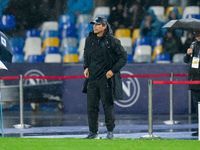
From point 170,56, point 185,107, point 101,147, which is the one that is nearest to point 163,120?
point 185,107

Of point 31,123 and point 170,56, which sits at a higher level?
point 170,56

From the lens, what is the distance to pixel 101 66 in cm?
1095

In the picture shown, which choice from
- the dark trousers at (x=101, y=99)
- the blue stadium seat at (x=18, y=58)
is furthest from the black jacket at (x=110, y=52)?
the blue stadium seat at (x=18, y=58)

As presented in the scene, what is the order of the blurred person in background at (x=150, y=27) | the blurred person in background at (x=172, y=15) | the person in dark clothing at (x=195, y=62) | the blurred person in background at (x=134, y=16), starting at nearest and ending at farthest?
1. the person in dark clothing at (x=195, y=62)
2. the blurred person in background at (x=172, y=15)
3. the blurred person in background at (x=150, y=27)
4. the blurred person in background at (x=134, y=16)

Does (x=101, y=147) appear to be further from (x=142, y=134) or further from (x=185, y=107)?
(x=185, y=107)

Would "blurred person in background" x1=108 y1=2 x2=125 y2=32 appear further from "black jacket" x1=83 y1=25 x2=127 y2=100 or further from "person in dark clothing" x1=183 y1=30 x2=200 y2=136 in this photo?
"black jacket" x1=83 y1=25 x2=127 y2=100

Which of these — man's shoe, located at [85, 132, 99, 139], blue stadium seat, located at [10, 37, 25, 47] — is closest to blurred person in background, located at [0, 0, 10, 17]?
blue stadium seat, located at [10, 37, 25, 47]

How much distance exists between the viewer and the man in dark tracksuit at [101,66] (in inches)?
431

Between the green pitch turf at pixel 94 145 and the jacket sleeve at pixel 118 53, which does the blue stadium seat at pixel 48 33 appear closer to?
the jacket sleeve at pixel 118 53

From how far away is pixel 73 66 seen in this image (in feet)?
57.4

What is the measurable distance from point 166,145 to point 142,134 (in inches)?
134

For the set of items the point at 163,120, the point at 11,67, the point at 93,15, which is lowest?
the point at 163,120

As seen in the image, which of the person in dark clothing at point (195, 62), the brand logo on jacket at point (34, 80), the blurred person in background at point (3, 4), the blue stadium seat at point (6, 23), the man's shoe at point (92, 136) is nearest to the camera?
the man's shoe at point (92, 136)

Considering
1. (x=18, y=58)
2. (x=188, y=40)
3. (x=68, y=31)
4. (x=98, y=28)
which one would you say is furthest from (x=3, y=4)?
(x=98, y=28)
